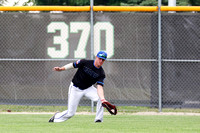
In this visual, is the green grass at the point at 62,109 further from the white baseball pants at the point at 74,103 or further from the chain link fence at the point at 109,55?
the white baseball pants at the point at 74,103

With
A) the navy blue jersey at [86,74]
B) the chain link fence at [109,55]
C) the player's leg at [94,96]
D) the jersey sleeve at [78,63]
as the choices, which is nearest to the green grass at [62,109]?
the chain link fence at [109,55]

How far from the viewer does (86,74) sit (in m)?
9.73

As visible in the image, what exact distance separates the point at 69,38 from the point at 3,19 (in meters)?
1.82

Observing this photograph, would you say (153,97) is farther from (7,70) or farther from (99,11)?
(7,70)

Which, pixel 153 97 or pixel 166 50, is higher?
pixel 166 50

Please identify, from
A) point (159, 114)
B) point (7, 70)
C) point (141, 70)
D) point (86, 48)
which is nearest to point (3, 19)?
point (7, 70)

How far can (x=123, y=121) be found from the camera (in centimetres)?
1042


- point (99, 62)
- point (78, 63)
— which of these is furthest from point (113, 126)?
point (78, 63)

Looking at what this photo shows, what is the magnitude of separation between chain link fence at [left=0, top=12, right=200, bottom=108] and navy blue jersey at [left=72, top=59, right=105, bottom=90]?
3.07 metres

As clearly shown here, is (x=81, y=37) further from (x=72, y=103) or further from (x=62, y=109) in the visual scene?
(x=72, y=103)

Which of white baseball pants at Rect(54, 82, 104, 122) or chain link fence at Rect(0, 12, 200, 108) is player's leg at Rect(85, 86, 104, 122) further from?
chain link fence at Rect(0, 12, 200, 108)

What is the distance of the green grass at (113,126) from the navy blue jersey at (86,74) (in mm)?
808

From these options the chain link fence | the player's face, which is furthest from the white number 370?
the player's face

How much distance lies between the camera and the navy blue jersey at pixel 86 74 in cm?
967
